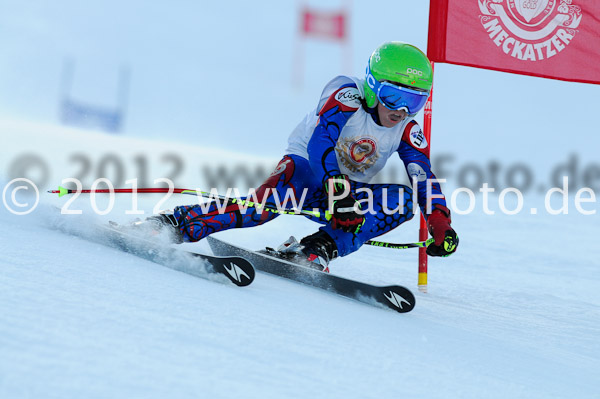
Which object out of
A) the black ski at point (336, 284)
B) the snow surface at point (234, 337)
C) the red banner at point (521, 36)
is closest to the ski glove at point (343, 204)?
the black ski at point (336, 284)

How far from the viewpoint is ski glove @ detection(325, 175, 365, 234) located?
280cm

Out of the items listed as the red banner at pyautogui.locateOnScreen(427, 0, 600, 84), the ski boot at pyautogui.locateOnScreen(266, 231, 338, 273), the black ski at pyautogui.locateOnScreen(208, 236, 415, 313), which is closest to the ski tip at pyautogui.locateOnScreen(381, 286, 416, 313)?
the black ski at pyautogui.locateOnScreen(208, 236, 415, 313)

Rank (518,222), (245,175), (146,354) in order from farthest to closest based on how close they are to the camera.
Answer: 1. (245,175)
2. (518,222)
3. (146,354)

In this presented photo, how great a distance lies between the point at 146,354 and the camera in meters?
1.23

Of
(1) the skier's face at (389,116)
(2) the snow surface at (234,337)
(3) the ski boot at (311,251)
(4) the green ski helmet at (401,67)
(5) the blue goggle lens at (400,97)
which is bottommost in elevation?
(2) the snow surface at (234,337)

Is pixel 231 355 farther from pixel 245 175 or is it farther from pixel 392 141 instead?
pixel 245 175

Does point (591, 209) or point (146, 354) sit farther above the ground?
point (591, 209)

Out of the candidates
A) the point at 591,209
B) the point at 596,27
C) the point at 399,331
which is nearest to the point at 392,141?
the point at 399,331

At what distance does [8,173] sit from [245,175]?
3828mm

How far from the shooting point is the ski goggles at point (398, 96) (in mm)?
2844

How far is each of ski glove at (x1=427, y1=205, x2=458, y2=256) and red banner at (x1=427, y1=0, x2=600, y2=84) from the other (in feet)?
4.93

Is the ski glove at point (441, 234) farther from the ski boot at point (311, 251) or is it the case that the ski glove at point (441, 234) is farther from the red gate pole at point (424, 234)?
the red gate pole at point (424, 234)

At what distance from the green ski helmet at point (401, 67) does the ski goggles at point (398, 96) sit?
2cm

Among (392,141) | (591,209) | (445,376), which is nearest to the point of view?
(445,376)
